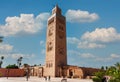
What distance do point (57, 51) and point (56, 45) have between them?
172cm

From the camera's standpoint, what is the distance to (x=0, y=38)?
64.0 feet

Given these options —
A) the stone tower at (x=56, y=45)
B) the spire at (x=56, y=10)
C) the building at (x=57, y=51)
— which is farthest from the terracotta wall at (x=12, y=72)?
the spire at (x=56, y=10)

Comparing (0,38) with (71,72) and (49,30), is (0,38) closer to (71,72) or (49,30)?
(71,72)

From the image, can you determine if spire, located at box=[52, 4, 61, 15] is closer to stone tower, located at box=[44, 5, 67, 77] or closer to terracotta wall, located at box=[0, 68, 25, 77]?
stone tower, located at box=[44, 5, 67, 77]

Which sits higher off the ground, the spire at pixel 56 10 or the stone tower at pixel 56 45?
the spire at pixel 56 10

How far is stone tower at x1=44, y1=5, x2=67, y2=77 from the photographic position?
62906mm

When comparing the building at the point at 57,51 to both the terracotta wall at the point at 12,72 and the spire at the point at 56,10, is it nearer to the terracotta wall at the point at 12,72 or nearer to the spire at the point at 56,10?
the spire at the point at 56,10

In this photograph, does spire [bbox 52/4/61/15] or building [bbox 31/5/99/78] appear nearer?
building [bbox 31/5/99/78]

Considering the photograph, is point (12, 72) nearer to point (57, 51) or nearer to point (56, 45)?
point (57, 51)

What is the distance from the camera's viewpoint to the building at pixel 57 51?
60.3 metres

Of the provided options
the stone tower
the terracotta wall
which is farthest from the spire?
the terracotta wall

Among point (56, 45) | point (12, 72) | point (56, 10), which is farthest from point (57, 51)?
point (12, 72)

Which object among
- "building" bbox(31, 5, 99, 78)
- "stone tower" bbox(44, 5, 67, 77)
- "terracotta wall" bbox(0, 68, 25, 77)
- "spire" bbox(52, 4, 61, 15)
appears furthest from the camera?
"terracotta wall" bbox(0, 68, 25, 77)

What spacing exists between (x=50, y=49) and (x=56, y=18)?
9253mm
